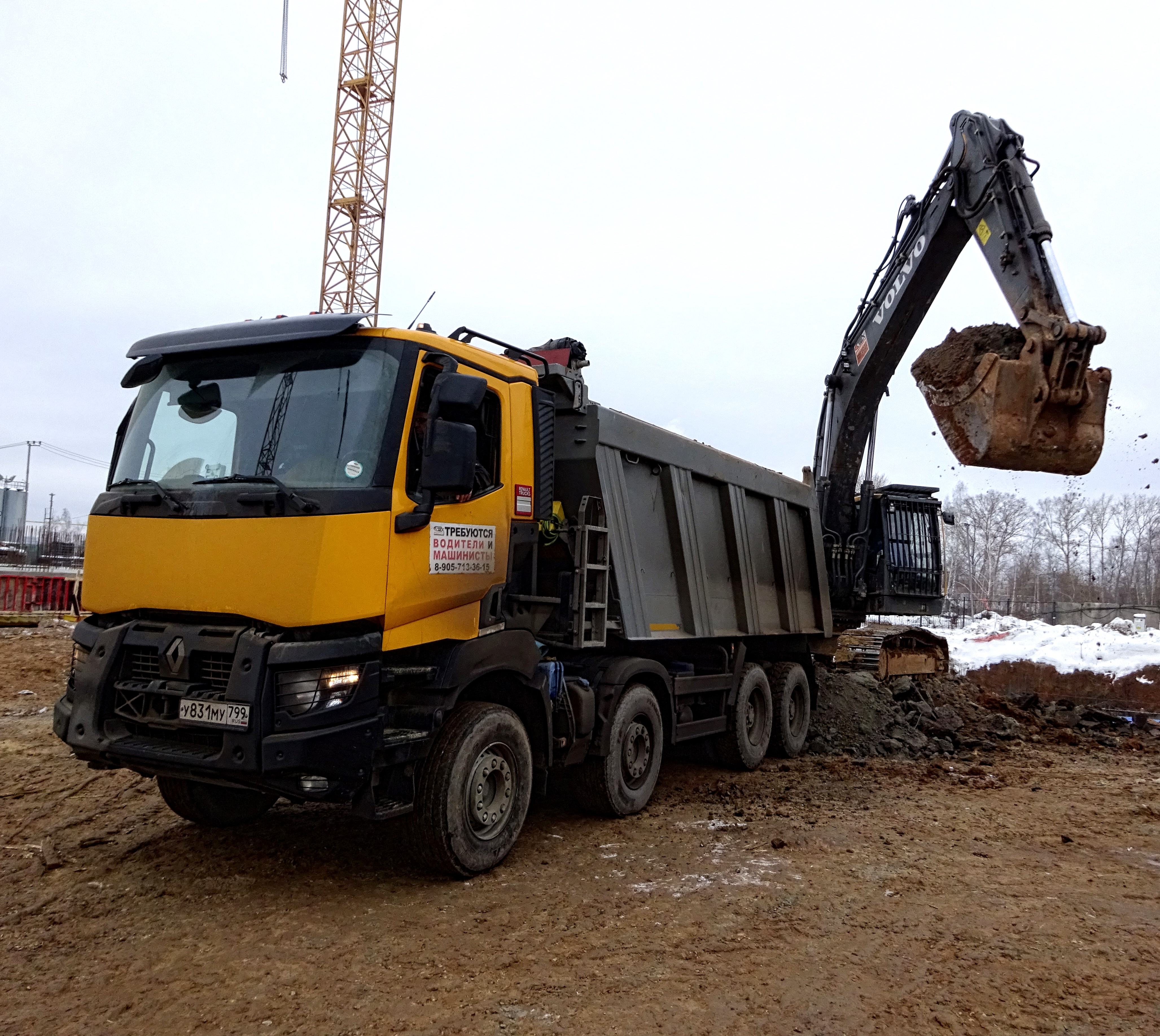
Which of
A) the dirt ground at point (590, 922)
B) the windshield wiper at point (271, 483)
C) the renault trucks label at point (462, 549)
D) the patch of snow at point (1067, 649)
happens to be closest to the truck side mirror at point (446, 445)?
the renault trucks label at point (462, 549)

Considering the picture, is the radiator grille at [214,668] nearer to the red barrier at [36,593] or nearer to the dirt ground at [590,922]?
the dirt ground at [590,922]

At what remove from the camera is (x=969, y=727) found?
38.6 ft

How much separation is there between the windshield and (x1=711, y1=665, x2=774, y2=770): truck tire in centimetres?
500

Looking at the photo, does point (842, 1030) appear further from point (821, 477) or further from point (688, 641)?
point (821, 477)

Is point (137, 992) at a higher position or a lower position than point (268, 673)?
lower

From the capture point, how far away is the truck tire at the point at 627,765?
646cm

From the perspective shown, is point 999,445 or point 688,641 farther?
point 688,641

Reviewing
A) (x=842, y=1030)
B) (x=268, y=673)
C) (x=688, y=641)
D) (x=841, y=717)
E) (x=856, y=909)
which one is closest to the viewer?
(x=842, y=1030)

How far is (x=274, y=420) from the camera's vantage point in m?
4.81

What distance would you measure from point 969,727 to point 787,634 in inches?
153

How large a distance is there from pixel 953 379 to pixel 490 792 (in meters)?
5.24

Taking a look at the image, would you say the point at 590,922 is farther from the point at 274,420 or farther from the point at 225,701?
the point at 274,420

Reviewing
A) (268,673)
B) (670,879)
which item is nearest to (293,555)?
(268,673)

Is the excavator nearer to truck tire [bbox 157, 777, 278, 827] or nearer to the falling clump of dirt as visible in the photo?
the falling clump of dirt
